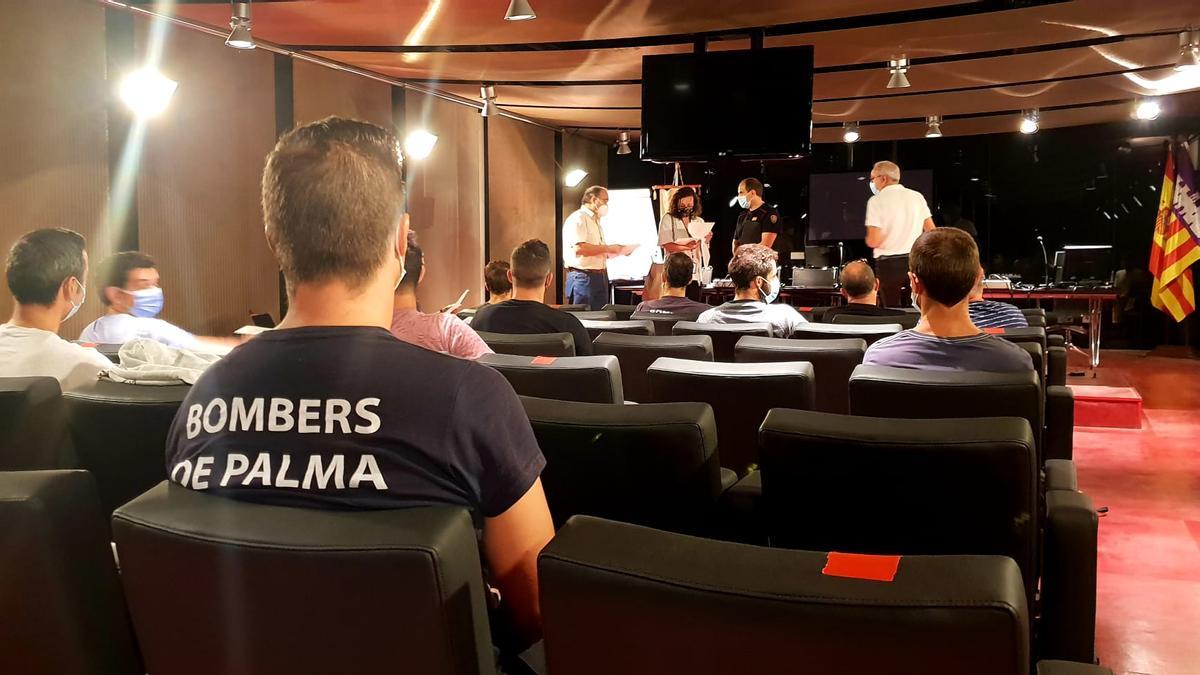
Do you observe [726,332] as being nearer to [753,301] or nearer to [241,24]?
[753,301]

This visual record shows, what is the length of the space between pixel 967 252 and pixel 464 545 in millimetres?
2234

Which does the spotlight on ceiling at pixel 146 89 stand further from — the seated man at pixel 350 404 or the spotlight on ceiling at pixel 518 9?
the seated man at pixel 350 404

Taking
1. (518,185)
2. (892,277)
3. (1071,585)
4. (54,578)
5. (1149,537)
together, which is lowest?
(1149,537)

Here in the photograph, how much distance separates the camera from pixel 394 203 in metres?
1.22

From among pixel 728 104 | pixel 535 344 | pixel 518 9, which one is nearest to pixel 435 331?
pixel 535 344

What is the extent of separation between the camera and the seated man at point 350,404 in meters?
1.04

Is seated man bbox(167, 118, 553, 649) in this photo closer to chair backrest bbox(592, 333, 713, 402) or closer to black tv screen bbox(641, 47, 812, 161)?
chair backrest bbox(592, 333, 713, 402)

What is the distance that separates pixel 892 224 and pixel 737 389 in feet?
15.4

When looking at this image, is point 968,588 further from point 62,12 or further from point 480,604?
point 62,12

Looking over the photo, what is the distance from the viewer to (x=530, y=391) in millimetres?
2449

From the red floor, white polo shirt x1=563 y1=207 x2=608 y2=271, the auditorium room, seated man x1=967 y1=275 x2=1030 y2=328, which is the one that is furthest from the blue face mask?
white polo shirt x1=563 y1=207 x2=608 y2=271

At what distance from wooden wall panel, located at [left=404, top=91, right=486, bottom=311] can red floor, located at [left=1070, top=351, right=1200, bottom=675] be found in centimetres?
576

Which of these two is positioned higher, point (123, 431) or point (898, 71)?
point (898, 71)

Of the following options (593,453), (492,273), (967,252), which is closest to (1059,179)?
(492,273)
